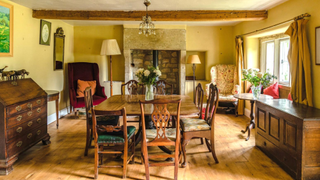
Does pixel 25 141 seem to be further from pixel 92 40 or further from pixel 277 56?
pixel 277 56

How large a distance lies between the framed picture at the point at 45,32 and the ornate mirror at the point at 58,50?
282 mm

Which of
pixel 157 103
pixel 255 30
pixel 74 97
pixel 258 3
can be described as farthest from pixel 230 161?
pixel 74 97

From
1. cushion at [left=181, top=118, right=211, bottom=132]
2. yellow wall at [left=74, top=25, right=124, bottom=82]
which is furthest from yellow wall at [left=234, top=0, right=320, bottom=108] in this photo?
yellow wall at [left=74, top=25, right=124, bottom=82]

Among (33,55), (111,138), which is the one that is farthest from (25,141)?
(33,55)

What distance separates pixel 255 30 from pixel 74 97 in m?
4.06

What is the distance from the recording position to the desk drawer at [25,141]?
279 cm

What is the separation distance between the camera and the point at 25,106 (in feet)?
9.99

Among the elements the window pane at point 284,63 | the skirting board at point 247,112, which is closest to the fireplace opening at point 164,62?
the skirting board at point 247,112

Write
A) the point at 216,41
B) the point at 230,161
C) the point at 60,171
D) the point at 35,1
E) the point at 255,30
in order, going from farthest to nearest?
the point at 216,41 → the point at 255,30 → the point at 35,1 → the point at 230,161 → the point at 60,171

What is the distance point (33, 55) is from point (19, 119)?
1938mm

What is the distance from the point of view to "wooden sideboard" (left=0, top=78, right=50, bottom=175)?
2.67 metres

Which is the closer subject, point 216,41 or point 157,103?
point 157,103

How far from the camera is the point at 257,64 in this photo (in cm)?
557

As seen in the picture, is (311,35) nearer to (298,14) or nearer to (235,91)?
(298,14)
